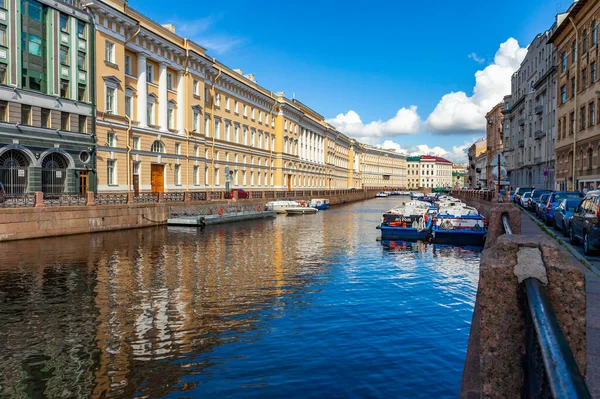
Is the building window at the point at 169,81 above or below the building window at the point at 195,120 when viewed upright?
above

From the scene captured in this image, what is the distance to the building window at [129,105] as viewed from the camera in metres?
38.4

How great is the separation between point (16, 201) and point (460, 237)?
81.4 feet

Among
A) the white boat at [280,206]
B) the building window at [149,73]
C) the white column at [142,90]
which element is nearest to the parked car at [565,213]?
the white column at [142,90]

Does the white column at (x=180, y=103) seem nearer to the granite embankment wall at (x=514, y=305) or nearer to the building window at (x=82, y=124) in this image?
the building window at (x=82, y=124)

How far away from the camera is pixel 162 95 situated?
1677 inches

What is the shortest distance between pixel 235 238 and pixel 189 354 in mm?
20402

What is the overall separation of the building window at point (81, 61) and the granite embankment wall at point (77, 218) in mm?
10375

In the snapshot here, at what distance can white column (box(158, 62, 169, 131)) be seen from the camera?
42.4 meters

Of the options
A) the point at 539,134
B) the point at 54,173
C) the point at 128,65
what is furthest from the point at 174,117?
the point at 539,134

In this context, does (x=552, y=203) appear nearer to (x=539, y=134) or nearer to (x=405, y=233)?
(x=405, y=233)

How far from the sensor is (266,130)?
231 ft

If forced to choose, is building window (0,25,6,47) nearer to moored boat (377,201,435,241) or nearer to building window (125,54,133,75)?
building window (125,54,133,75)

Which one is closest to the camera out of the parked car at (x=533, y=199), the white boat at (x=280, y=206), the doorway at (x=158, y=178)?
the parked car at (x=533, y=199)

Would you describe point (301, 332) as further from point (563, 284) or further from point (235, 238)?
point (235, 238)
